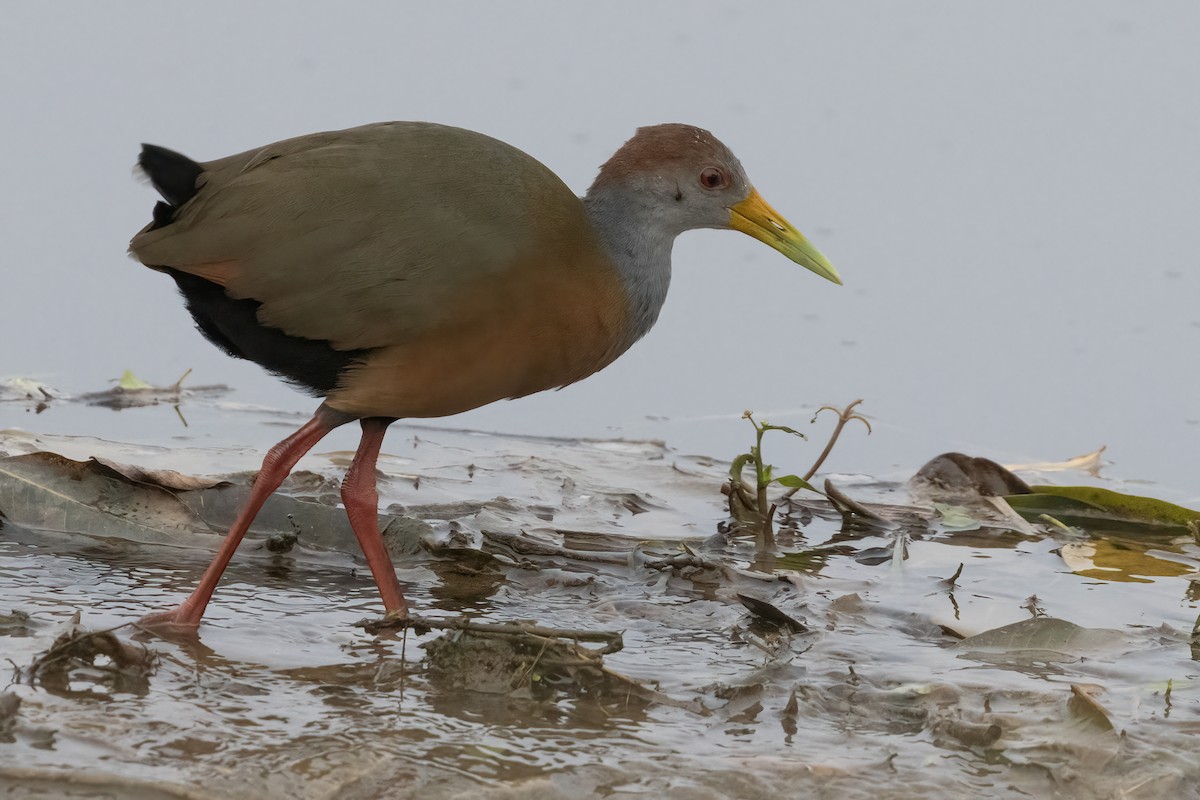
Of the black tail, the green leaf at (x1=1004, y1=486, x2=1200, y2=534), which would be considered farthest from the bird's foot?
the green leaf at (x1=1004, y1=486, x2=1200, y2=534)

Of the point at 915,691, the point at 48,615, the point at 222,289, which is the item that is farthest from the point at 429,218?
the point at 915,691

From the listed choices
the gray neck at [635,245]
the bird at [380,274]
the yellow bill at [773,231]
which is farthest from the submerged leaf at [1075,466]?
the bird at [380,274]

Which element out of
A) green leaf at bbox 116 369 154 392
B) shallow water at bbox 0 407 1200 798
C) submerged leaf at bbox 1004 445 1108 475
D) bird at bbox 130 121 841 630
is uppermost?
bird at bbox 130 121 841 630

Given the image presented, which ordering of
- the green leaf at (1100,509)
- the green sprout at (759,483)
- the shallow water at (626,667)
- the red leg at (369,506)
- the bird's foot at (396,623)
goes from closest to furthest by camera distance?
1. the shallow water at (626,667)
2. the bird's foot at (396,623)
3. the red leg at (369,506)
4. the green sprout at (759,483)
5. the green leaf at (1100,509)

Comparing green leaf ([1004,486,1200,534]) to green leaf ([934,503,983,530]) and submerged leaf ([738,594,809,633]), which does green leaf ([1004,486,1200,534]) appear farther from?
submerged leaf ([738,594,809,633])

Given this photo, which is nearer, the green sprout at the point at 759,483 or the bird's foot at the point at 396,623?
the bird's foot at the point at 396,623

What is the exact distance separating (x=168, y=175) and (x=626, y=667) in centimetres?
196

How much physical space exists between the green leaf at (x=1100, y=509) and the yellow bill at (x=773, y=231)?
1.24m

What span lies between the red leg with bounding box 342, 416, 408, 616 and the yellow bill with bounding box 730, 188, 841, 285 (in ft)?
4.80

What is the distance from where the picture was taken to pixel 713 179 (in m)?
5.29

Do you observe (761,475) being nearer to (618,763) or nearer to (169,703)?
(618,763)

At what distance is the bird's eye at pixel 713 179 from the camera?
5270 mm

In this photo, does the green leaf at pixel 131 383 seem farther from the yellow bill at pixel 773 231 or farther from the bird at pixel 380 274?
the yellow bill at pixel 773 231

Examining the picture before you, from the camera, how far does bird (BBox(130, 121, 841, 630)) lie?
441 cm
